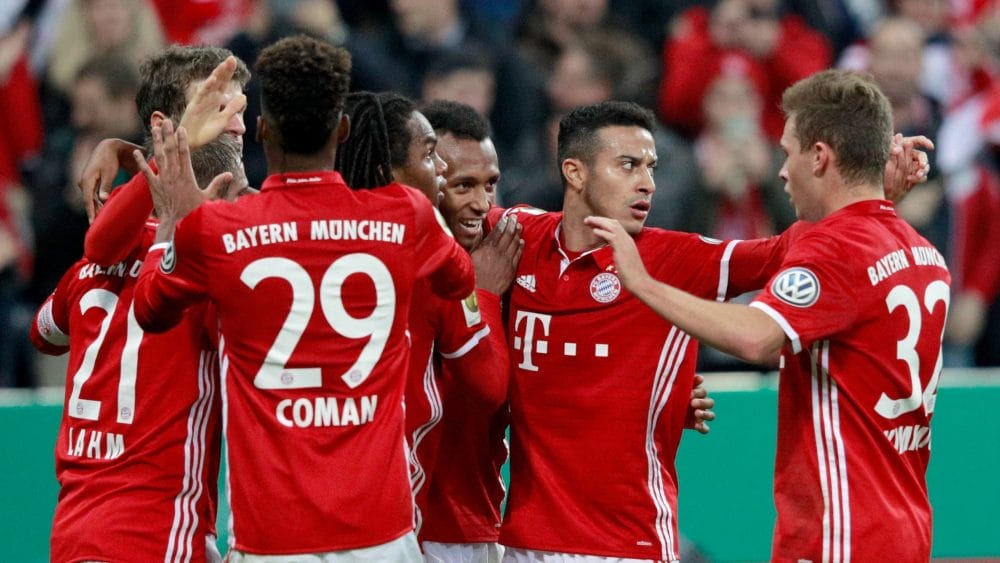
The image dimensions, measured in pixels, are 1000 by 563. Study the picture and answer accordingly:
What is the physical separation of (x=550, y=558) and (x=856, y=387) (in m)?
1.10

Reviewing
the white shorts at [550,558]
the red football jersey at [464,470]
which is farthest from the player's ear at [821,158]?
the white shorts at [550,558]

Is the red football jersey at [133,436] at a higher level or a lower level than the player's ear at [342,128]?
lower

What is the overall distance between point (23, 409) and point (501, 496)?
9.41ft

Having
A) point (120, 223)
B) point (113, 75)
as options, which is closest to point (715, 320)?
point (120, 223)

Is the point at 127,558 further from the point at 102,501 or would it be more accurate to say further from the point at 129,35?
the point at 129,35

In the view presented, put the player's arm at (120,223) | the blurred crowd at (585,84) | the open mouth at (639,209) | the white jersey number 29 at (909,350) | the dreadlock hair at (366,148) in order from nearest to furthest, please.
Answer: the player's arm at (120,223), the white jersey number 29 at (909,350), the dreadlock hair at (366,148), the open mouth at (639,209), the blurred crowd at (585,84)

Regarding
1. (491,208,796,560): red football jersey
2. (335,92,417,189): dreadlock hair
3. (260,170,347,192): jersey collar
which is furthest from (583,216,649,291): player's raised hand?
(260,170,347,192): jersey collar

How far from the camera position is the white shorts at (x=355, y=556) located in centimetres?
382

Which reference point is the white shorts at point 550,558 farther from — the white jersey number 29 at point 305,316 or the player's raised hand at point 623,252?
the white jersey number 29 at point 305,316

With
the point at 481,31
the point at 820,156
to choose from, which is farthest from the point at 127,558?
the point at 481,31

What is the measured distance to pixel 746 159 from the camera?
9.06m

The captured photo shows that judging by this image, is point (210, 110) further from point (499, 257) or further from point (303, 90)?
point (499, 257)

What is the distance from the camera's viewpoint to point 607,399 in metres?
4.58

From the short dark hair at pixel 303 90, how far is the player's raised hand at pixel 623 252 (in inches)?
32.7
